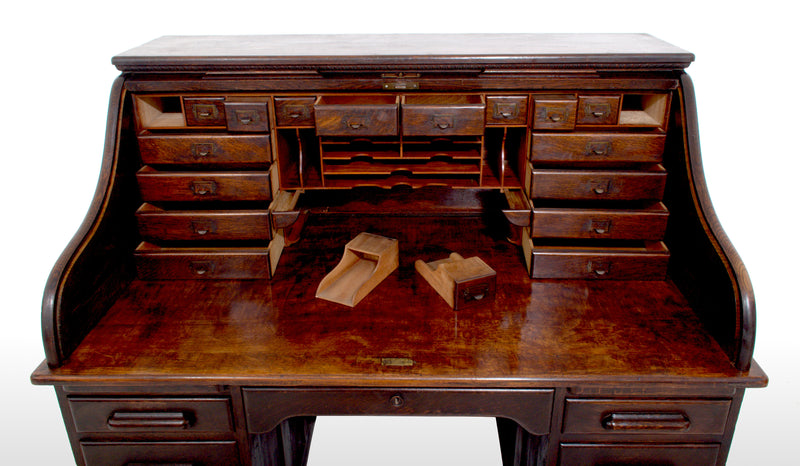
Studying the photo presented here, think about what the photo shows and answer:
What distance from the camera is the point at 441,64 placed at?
6.77ft

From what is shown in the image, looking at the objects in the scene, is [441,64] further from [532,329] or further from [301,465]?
[301,465]

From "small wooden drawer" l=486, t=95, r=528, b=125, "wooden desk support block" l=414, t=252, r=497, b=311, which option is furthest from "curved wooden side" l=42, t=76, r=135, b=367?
"small wooden drawer" l=486, t=95, r=528, b=125

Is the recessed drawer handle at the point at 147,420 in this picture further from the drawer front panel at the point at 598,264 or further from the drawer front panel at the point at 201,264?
the drawer front panel at the point at 598,264

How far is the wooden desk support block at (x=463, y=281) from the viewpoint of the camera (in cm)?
213

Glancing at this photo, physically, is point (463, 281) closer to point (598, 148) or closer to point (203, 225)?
point (598, 148)

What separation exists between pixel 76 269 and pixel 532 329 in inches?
Answer: 59.7

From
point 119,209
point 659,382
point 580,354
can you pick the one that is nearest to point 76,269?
point 119,209

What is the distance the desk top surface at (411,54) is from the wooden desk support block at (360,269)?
2.34 feet

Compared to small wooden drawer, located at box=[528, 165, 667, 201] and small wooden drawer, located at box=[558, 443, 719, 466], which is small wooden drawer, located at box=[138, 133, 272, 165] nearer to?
small wooden drawer, located at box=[528, 165, 667, 201]

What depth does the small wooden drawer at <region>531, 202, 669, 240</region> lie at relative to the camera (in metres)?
2.24

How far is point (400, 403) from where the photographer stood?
6.17ft

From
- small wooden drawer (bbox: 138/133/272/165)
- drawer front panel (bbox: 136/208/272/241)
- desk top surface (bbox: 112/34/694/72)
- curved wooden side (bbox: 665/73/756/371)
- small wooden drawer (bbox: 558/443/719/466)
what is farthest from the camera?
drawer front panel (bbox: 136/208/272/241)

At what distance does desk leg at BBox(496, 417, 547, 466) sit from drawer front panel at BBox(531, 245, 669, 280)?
2.07ft

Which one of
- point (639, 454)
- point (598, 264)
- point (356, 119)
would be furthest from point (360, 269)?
point (639, 454)
